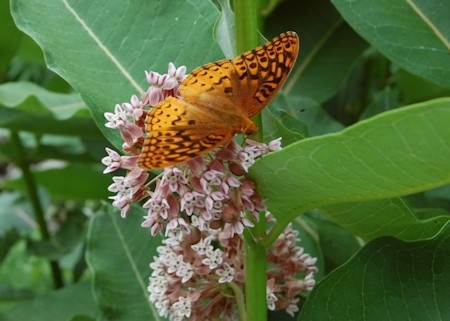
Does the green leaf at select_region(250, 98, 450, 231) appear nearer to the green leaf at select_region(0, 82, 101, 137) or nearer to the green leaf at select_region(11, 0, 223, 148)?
the green leaf at select_region(11, 0, 223, 148)

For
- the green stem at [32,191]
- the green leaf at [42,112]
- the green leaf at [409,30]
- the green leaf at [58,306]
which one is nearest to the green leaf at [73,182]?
the green stem at [32,191]

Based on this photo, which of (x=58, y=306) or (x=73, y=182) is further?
(x=73, y=182)

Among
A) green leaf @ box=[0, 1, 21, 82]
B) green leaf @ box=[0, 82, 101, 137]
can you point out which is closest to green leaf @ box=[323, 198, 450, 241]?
green leaf @ box=[0, 82, 101, 137]

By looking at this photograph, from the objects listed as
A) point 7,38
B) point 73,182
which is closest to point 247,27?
point 7,38

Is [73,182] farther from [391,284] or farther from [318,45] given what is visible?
[391,284]

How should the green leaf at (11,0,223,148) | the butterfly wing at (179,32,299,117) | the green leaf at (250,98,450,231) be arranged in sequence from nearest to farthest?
1. the green leaf at (250,98,450,231)
2. the butterfly wing at (179,32,299,117)
3. the green leaf at (11,0,223,148)

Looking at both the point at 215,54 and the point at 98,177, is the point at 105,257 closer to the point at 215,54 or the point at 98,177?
the point at 215,54

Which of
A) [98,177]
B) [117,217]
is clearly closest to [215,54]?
[117,217]
